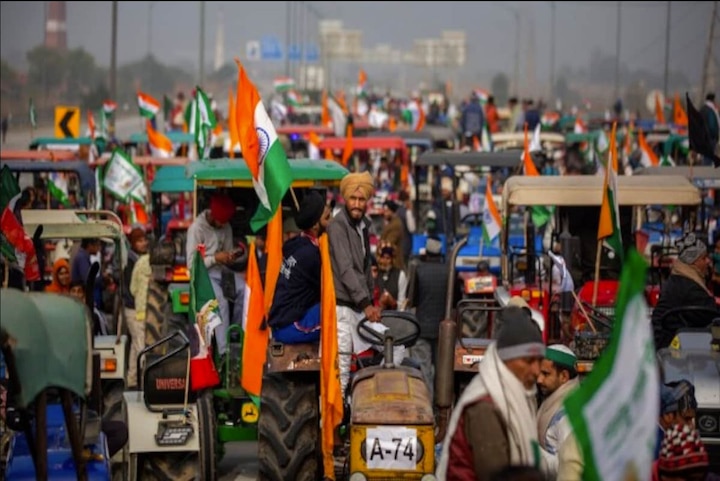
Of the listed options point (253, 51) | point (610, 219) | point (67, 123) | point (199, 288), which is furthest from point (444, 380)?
point (253, 51)

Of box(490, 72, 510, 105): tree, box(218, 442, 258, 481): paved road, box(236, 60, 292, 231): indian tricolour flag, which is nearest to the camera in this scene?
box(236, 60, 292, 231): indian tricolour flag

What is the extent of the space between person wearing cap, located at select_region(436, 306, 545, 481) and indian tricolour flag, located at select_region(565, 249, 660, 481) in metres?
0.81

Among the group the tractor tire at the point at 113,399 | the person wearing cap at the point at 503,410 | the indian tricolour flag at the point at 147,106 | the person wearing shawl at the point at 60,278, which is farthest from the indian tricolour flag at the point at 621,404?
the indian tricolour flag at the point at 147,106

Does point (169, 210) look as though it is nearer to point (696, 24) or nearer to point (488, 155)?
point (488, 155)

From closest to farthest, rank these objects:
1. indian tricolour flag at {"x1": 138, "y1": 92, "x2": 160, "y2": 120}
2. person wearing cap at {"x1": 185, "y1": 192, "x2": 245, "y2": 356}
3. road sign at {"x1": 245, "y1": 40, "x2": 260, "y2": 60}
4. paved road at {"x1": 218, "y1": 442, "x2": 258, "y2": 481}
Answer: paved road at {"x1": 218, "y1": 442, "x2": 258, "y2": 481}
person wearing cap at {"x1": 185, "y1": 192, "x2": 245, "y2": 356}
indian tricolour flag at {"x1": 138, "y1": 92, "x2": 160, "y2": 120}
road sign at {"x1": 245, "y1": 40, "x2": 260, "y2": 60}

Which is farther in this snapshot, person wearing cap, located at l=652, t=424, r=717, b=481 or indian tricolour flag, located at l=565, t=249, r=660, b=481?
person wearing cap, located at l=652, t=424, r=717, b=481

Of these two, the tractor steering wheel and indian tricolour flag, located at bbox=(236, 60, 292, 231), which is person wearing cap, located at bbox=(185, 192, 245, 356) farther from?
the tractor steering wheel

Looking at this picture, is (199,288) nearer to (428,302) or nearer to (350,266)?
(350,266)

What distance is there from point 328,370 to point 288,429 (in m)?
0.71

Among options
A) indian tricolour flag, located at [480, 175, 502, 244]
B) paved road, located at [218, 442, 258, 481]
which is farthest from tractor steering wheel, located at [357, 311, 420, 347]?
indian tricolour flag, located at [480, 175, 502, 244]

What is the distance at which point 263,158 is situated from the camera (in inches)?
522

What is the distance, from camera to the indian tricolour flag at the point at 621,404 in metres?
6.54

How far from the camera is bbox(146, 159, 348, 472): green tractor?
504 inches

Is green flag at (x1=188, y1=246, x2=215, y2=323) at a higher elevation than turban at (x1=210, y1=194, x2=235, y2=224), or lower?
lower
